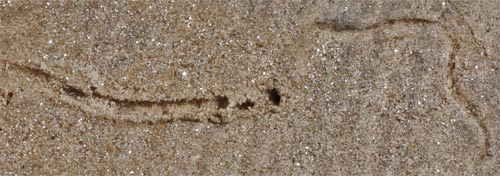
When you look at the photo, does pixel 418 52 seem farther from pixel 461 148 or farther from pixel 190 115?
pixel 190 115

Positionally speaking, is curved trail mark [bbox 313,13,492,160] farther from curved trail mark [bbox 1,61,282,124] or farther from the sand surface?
curved trail mark [bbox 1,61,282,124]

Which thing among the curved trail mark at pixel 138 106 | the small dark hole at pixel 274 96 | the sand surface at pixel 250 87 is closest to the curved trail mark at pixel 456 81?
the sand surface at pixel 250 87

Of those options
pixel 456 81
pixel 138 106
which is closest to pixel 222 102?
pixel 138 106

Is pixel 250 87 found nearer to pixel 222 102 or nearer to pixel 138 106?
pixel 222 102

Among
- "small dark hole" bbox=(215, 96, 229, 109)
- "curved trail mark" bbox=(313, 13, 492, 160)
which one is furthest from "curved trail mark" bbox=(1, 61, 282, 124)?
"curved trail mark" bbox=(313, 13, 492, 160)

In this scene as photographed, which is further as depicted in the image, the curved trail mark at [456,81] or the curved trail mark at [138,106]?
the curved trail mark at [456,81]

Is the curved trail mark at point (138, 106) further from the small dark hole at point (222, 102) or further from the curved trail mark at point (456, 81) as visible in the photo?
the curved trail mark at point (456, 81)

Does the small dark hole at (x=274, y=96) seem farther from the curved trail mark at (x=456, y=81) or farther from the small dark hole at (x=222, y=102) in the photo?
the curved trail mark at (x=456, y=81)
